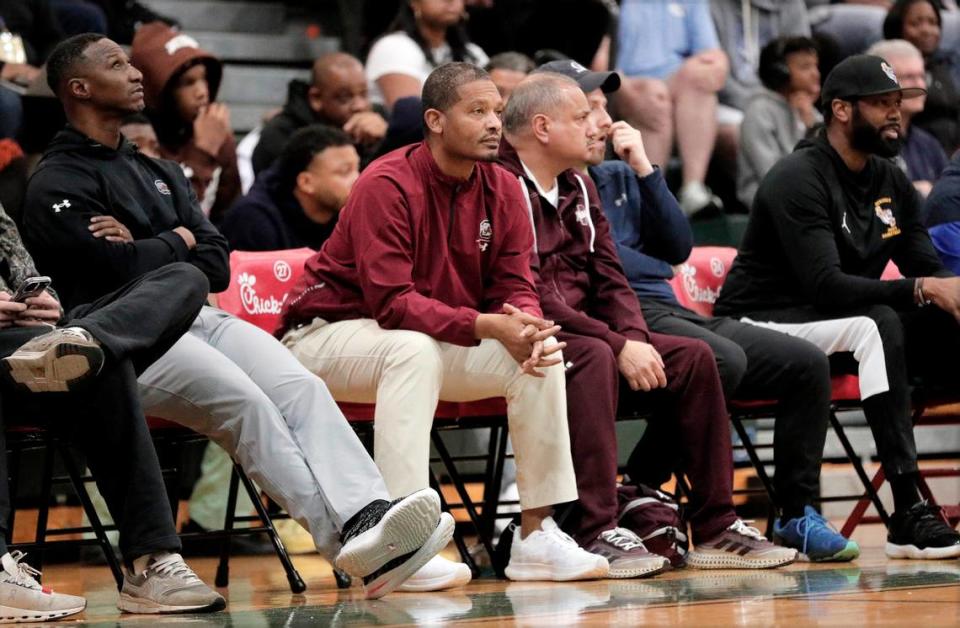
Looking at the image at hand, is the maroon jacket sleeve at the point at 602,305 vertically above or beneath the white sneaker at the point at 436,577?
above

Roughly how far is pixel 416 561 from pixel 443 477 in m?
3.13

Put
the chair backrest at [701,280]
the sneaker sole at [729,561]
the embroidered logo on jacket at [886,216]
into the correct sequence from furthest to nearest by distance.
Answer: the chair backrest at [701,280]
the embroidered logo on jacket at [886,216]
the sneaker sole at [729,561]

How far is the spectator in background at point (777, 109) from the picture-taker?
819 centimetres

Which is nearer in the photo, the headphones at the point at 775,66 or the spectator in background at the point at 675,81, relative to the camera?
the spectator in background at the point at 675,81

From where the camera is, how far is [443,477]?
723 centimetres

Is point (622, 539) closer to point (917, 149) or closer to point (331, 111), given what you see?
point (331, 111)

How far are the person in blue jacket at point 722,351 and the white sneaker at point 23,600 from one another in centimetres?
224

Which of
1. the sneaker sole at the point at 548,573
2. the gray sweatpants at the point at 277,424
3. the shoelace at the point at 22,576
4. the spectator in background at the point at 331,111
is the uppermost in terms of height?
the spectator in background at the point at 331,111

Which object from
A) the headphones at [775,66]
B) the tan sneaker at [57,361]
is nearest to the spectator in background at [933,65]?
the headphones at [775,66]

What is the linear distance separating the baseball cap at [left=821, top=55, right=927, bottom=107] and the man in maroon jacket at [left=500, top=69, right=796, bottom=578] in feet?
3.35

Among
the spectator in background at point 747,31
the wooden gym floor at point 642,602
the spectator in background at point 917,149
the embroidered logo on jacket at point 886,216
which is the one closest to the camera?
the wooden gym floor at point 642,602

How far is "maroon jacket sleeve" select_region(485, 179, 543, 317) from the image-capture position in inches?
194

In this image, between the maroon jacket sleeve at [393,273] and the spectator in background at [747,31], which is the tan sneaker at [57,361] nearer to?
the maroon jacket sleeve at [393,273]

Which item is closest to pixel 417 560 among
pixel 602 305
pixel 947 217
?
pixel 602 305
